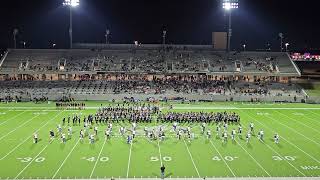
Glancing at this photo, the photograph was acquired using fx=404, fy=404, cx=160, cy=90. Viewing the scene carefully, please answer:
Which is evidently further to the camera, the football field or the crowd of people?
the crowd of people

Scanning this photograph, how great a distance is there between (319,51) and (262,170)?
55612 mm

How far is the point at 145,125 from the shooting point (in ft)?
91.1

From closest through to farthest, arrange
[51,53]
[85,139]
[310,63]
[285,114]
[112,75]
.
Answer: [85,139]
[285,114]
[112,75]
[51,53]
[310,63]

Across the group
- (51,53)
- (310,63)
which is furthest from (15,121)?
(310,63)

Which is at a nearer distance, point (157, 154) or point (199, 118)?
point (157, 154)

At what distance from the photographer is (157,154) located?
65.1ft

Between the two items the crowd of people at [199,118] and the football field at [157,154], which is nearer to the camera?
the football field at [157,154]

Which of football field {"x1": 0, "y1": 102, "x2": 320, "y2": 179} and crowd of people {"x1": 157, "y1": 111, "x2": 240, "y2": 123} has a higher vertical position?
crowd of people {"x1": 157, "y1": 111, "x2": 240, "y2": 123}

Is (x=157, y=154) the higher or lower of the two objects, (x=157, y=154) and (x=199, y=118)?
the lower

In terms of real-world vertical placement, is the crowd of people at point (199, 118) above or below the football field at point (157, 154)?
above

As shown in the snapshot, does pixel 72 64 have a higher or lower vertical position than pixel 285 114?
higher

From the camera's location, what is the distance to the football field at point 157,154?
16812 millimetres

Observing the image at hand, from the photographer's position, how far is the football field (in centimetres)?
1681

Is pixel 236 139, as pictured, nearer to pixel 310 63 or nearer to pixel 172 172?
pixel 172 172
